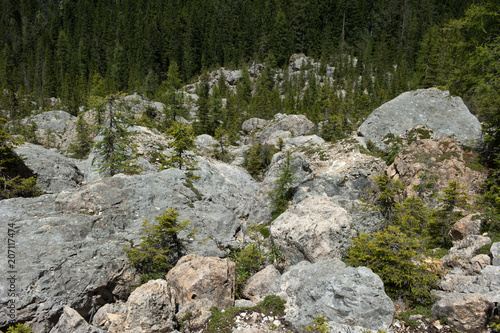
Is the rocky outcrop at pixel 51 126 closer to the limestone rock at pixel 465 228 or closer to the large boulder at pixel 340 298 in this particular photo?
the large boulder at pixel 340 298

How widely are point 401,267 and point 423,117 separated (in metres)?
18.3

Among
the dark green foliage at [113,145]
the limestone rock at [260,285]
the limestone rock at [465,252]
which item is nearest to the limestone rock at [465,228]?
the limestone rock at [465,252]

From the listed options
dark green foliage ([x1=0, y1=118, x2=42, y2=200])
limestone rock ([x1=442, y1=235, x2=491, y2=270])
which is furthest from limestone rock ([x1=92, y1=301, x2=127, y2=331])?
limestone rock ([x1=442, y1=235, x2=491, y2=270])

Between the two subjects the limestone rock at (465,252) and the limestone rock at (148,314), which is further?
the limestone rock at (465,252)

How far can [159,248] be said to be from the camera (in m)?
12.0

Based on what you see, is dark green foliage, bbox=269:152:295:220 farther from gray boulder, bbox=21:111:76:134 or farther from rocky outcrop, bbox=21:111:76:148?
gray boulder, bbox=21:111:76:134

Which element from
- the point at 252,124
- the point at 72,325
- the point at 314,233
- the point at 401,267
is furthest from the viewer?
the point at 252,124

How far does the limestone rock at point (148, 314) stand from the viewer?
840cm

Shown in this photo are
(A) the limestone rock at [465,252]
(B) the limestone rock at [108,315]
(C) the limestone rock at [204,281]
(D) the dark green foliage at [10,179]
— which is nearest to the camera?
(B) the limestone rock at [108,315]

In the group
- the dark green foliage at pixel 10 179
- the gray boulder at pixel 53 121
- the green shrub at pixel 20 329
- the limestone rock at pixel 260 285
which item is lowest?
the gray boulder at pixel 53 121

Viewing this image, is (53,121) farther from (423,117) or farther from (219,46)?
(219,46)

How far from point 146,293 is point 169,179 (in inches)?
322

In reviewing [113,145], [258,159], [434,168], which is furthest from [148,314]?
[258,159]

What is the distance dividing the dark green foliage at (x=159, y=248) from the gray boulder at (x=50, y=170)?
32.8 feet
